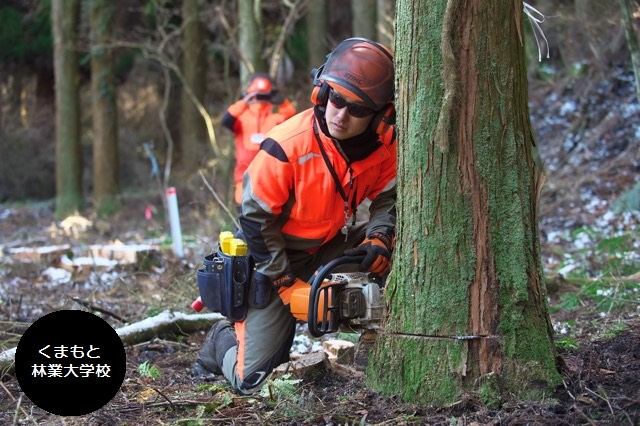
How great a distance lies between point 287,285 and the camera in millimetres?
4125

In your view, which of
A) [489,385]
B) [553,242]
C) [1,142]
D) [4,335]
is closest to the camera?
[489,385]

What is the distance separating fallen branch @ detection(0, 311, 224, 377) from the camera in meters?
5.03

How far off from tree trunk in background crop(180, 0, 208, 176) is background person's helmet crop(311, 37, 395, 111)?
1393cm

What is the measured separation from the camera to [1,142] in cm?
1977

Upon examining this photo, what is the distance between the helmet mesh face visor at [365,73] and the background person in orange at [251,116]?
202 inches

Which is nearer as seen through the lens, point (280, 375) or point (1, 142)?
point (280, 375)

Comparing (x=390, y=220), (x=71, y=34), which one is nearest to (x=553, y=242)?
(x=390, y=220)

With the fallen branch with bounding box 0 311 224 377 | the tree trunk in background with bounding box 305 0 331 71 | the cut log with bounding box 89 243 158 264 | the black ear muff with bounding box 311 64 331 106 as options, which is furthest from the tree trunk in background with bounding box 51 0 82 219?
the black ear muff with bounding box 311 64 331 106

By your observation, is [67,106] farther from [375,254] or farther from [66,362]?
[66,362]

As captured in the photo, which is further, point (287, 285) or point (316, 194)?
point (287, 285)

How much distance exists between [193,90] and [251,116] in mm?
9161

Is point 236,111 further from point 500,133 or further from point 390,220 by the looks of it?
point 500,133

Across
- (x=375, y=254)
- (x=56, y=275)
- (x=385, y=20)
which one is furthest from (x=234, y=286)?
(x=385, y=20)

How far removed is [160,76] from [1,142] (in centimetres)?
543
